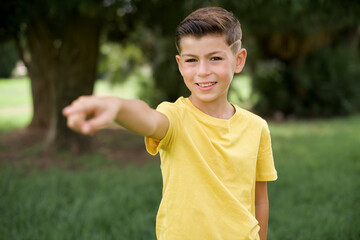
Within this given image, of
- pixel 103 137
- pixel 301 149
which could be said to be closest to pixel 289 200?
pixel 301 149

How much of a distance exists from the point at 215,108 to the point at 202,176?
29 centimetres

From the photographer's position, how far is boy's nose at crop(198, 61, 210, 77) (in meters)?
1.38

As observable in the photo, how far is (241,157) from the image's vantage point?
4.92ft

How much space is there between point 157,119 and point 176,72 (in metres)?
8.37

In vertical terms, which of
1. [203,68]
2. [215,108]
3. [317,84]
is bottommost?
[317,84]

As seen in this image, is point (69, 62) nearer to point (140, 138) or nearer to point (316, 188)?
point (140, 138)

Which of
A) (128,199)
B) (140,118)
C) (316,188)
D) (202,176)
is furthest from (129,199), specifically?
(140,118)

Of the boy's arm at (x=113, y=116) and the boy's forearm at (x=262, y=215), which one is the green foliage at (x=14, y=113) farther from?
the boy's arm at (x=113, y=116)

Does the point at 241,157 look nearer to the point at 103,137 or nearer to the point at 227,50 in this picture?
the point at 227,50

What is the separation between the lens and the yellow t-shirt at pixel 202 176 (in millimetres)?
1405

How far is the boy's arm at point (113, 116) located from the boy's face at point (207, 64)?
210 mm

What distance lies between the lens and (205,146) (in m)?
1.43

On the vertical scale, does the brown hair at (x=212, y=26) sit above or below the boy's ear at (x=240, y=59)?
above

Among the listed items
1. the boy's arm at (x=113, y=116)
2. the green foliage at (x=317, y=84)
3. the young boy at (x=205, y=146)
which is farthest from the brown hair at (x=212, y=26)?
the green foliage at (x=317, y=84)
